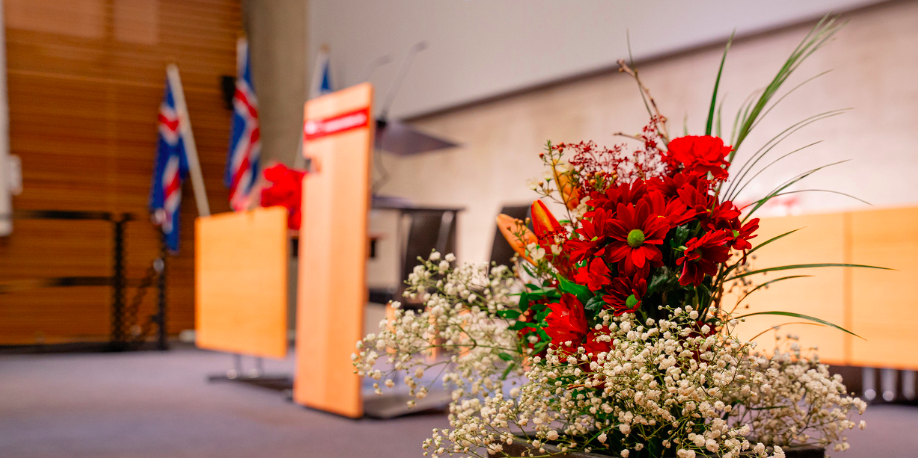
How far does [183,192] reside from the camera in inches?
257

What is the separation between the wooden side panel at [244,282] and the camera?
3.04 meters

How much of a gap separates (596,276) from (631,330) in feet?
0.22

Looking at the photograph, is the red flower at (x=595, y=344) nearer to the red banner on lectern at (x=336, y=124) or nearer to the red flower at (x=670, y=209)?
the red flower at (x=670, y=209)

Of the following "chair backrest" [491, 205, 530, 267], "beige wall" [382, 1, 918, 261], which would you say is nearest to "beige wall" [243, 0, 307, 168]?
"beige wall" [382, 1, 918, 261]

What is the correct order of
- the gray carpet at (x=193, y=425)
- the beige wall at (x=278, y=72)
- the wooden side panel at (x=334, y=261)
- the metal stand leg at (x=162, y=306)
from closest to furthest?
the gray carpet at (x=193, y=425) → the wooden side panel at (x=334, y=261) → the metal stand leg at (x=162, y=306) → the beige wall at (x=278, y=72)

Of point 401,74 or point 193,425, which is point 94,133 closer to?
point 401,74

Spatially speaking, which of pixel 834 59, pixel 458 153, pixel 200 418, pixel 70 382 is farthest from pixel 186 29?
pixel 834 59

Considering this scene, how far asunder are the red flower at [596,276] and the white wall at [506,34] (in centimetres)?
291

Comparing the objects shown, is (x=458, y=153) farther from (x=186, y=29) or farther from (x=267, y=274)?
(x=186, y=29)

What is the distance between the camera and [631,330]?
0.76 meters

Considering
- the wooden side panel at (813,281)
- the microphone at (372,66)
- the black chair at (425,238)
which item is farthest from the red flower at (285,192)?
the microphone at (372,66)

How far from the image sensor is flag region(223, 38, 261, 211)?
6148mm

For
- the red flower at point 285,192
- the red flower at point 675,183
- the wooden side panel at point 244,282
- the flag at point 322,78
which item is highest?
the flag at point 322,78

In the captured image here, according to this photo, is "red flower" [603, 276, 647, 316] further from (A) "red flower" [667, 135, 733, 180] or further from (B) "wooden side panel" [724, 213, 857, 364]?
(B) "wooden side panel" [724, 213, 857, 364]
